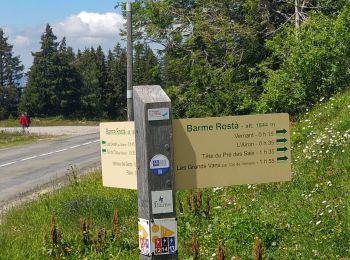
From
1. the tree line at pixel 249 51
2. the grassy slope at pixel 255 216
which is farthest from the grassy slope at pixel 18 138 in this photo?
the grassy slope at pixel 255 216

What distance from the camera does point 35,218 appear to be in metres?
8.77

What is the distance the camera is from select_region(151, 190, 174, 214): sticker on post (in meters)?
3.66

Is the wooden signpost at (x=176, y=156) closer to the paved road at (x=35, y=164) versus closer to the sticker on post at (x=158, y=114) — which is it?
the sticker on post at (x=158, y=114)

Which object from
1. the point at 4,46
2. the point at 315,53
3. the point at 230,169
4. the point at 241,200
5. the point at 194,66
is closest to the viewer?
the point at 230,169

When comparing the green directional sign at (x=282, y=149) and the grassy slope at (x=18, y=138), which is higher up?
the green directional sign at (x=282, y=149)

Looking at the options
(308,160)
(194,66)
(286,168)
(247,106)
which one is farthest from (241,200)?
(194,66)

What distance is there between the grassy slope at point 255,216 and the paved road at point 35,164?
4.38 meters

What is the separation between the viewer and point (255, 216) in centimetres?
675

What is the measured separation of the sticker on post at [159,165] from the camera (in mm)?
3633

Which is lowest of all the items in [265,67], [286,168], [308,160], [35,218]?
[35,218]

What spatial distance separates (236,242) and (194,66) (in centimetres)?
1742

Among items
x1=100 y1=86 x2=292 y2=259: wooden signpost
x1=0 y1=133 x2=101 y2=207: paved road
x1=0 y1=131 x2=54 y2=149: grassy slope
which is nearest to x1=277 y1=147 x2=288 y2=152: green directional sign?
x1=100 y1=86 x2=292 y2=259: wooden signpost

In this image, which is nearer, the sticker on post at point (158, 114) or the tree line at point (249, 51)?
the sticker on post at point (158, 114)

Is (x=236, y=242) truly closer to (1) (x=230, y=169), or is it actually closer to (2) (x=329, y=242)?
(2) (x=329, y=242)
